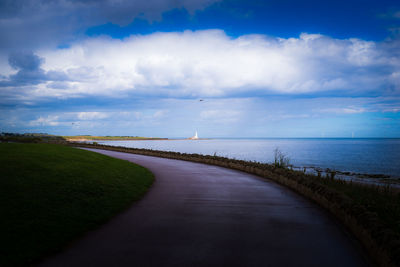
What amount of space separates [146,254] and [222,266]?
134 centimetres

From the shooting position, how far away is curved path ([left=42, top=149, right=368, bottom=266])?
429 centimetres

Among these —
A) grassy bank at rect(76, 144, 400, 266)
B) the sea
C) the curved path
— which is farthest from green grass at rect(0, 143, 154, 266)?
the sea

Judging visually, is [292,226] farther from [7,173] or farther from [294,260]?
[7,173]

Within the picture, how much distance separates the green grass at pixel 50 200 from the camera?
4.64m

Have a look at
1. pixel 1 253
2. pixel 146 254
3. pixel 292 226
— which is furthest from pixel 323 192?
pixel 1 253

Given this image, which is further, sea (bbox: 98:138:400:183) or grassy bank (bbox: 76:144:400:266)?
sea (bbox: 98:138:400:183)

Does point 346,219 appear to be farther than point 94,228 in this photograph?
Yes

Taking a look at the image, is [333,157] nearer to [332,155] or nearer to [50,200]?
[332,155]

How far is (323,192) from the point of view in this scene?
26.7 feet

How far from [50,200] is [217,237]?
15.4 ft

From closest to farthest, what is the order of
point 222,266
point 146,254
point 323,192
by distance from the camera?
point 222,266 < point 146,254 < point 323,192

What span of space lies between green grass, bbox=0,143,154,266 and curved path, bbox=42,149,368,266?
0.45m

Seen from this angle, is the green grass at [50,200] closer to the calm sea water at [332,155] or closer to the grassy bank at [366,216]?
the grassy bank at [366,216]

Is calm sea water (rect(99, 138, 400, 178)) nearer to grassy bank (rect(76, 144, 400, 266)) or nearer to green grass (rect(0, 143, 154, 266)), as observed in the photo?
grassy bank (rect(76, 144, 400, 266))
